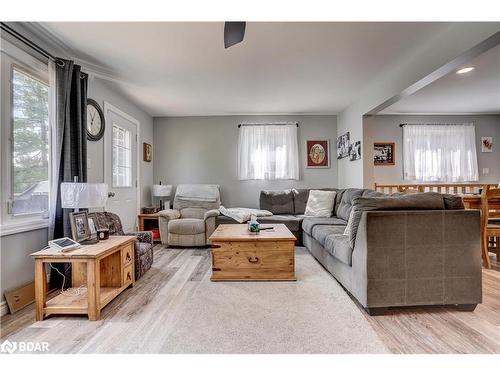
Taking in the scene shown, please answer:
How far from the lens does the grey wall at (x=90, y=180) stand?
219 cm

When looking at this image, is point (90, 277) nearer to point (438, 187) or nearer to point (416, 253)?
point (416, 253)

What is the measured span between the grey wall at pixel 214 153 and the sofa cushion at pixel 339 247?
2733 mm

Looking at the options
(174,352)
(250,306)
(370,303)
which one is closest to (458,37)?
(370,303)

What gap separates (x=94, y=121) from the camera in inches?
135

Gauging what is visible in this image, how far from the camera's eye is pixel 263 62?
3.13 m

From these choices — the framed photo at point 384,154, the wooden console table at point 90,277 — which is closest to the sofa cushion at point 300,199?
the framed photo at point 384,154

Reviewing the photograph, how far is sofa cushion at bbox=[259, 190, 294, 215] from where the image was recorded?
16.1 feet

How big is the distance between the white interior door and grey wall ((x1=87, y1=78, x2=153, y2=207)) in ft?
0.35

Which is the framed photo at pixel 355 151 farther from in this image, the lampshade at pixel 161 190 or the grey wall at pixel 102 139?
the grey wall at pixel 102 139

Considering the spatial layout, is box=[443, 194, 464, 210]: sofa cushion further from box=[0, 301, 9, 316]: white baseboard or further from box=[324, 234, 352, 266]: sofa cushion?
box=[0, 301, 9, 316]: white baseboard

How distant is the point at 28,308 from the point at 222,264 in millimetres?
1640

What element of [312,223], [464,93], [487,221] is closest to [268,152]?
[312,223]

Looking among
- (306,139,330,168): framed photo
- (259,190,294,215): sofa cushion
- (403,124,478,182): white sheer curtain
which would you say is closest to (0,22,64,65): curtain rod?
(259,190,294,215): sofa cushion
